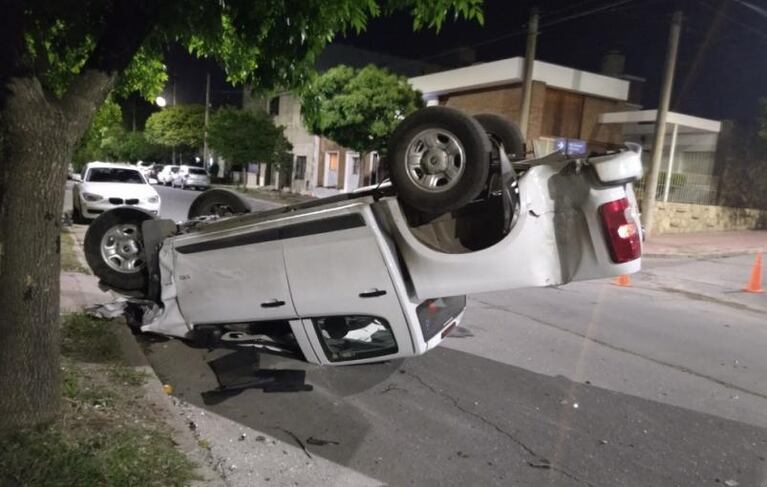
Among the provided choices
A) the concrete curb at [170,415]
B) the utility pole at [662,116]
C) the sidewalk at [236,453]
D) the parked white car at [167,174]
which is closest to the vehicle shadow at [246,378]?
the sidewalk at [236,453]

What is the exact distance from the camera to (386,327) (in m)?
3.90

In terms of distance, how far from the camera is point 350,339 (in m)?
4.38

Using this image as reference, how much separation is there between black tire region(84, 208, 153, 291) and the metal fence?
17438mm

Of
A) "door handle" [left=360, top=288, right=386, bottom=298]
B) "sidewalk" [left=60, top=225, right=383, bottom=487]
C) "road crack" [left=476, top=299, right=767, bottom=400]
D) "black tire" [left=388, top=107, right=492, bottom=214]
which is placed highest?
"black tire" [left=388, top=107, right=492, bottom=214]

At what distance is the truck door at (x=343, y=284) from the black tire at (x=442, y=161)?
1.07 ft

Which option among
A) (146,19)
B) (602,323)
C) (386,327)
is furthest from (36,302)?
(602,323)

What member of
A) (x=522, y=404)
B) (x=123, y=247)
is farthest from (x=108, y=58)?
(x=522, y=404)

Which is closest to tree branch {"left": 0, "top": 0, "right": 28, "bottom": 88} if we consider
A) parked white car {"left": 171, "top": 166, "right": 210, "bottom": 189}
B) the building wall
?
the building wall

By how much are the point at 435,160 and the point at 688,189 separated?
65.9 feet

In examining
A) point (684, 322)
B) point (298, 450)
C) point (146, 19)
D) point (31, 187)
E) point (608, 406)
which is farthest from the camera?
point (684, 322)

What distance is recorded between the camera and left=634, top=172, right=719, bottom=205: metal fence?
20031 mm

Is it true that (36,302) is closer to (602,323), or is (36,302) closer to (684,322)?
(602,323)

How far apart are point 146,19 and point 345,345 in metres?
2.48

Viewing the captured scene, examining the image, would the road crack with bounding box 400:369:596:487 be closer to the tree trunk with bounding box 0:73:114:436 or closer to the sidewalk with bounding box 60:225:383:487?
the sidewalk with bounding box 60:225:383:487
